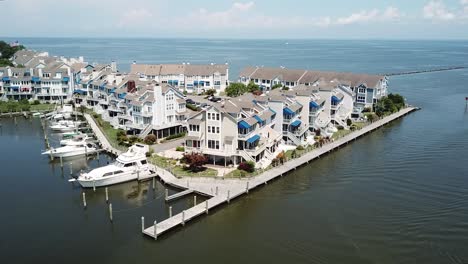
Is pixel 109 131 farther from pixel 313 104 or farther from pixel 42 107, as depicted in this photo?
pixel 313 104

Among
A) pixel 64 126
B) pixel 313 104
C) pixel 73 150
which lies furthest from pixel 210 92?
pixel 73 150

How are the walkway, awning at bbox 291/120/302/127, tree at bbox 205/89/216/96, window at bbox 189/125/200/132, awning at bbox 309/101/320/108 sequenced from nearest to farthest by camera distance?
window at bbox 189/125/200/132 < the walkway < awning at bbox 291/120/302/127 < awning at bbox 309/101/320/108 < tree at bbox 205/89/216/96

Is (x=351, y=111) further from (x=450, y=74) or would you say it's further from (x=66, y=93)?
(x=450, y=74)

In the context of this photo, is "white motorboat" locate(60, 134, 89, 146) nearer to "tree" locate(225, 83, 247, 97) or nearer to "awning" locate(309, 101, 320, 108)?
"tree" locate(225, 83, 247, 97)

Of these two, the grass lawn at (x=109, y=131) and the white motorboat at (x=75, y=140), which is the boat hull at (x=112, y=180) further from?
the white motorboat at (x=75, y=140)

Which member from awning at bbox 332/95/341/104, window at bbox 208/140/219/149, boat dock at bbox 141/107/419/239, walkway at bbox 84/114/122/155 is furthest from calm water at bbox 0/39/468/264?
awning at bbox 332/95/341/104

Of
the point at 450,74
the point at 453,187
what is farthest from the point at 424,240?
the point at 450,74
